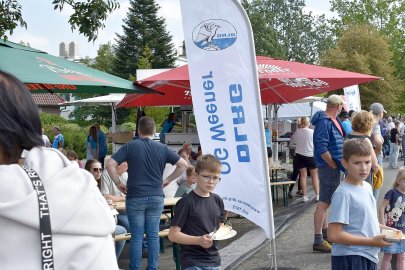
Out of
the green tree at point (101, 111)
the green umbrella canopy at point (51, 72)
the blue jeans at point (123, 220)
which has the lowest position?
the blue jeans at point (123, 220)

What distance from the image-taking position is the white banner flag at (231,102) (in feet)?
20.1

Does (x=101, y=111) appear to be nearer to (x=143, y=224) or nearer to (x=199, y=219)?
(x=143, y=224)

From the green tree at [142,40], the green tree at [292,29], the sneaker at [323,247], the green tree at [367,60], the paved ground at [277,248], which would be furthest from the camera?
the green tree at [292,29]

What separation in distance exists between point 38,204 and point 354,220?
2965 millimetres

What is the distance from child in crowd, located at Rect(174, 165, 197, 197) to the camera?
8.47 m

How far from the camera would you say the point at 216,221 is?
471 centimetres

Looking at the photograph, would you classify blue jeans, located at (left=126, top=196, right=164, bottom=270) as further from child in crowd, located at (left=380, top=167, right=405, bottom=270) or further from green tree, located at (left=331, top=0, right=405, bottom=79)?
green tree, located at (left=331, top=0, right=405, bottom=79)

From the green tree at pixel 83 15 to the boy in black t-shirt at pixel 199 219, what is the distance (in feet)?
13.1

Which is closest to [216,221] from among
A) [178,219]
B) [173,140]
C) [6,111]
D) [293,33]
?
[178,219]

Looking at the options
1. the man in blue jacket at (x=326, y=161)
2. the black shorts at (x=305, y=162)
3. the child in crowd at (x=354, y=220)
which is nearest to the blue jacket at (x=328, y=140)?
the man in blue jacket at (x=326, y=161)

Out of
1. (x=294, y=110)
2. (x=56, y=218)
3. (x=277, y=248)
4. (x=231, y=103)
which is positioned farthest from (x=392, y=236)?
(x=294, y=110)

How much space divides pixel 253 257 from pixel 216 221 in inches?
135

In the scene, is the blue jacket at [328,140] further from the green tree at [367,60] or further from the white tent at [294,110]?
the green tree at [367,60]

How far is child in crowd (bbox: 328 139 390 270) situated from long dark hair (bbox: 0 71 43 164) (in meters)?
2.79
